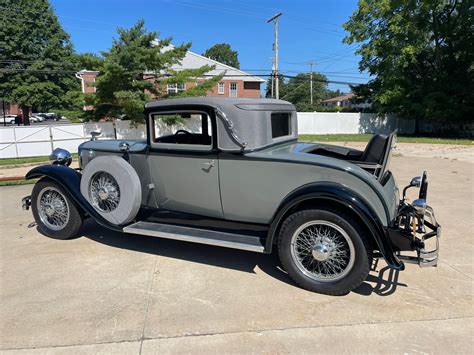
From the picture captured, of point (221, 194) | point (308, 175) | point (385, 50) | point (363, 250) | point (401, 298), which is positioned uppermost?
point (385, 50)

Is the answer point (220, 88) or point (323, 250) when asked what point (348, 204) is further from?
point (220, 88)

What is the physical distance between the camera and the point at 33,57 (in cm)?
4188

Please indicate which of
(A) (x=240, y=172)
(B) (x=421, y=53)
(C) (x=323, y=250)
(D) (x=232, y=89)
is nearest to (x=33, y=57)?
(D) (x=232, y=89)

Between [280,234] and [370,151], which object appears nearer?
[280,234]

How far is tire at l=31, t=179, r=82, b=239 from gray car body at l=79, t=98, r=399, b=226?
1090 millimetres

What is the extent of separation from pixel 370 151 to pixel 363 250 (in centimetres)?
132

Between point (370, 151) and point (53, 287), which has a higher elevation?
point (370, 151)

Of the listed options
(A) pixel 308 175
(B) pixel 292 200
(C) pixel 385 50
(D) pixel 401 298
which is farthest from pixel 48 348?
(C) pixel 385 50

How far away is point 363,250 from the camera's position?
10.7 feet

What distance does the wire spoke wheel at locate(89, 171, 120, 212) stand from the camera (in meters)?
4.28

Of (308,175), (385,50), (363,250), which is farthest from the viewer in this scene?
Result: (385,50)

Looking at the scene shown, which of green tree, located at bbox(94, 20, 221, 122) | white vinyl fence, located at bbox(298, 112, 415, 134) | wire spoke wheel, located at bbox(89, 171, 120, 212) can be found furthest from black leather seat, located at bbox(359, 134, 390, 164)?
white vinyl fence, located at bbox(298, 112, 415, 134)

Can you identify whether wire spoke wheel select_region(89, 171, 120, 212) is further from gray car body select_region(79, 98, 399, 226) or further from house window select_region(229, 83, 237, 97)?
house window select_region(229, 83, 237, 97)

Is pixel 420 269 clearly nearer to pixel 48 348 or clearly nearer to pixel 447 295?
pixel 447 295
